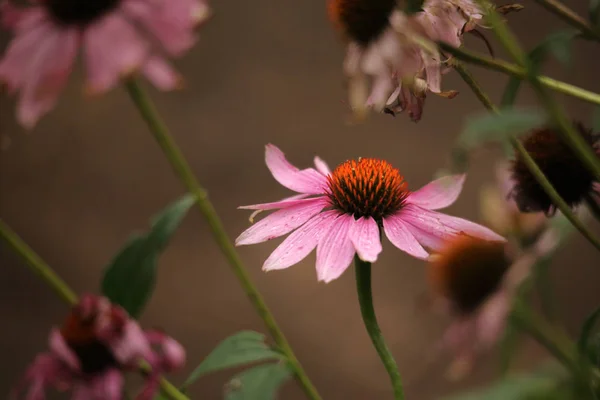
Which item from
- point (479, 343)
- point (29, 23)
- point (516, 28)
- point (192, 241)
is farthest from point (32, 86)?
point (516, 28)

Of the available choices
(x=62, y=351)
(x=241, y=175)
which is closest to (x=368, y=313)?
(x=62, y=351)

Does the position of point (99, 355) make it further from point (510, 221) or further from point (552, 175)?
point (510, 221)

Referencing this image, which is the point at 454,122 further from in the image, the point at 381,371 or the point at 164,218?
the point at 164,218

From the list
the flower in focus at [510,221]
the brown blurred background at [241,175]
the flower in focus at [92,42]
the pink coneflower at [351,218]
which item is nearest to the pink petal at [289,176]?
the pink coneflower at [351,218]

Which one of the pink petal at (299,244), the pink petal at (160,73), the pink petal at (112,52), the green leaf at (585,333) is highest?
the pink petal at (112,52)

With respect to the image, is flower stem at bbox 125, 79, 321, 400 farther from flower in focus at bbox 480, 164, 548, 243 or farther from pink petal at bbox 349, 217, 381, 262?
flower in focus at bbox 480, 164, 548, 243

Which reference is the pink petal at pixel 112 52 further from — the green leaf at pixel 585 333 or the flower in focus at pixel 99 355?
the green leaf at pixel 585 333
